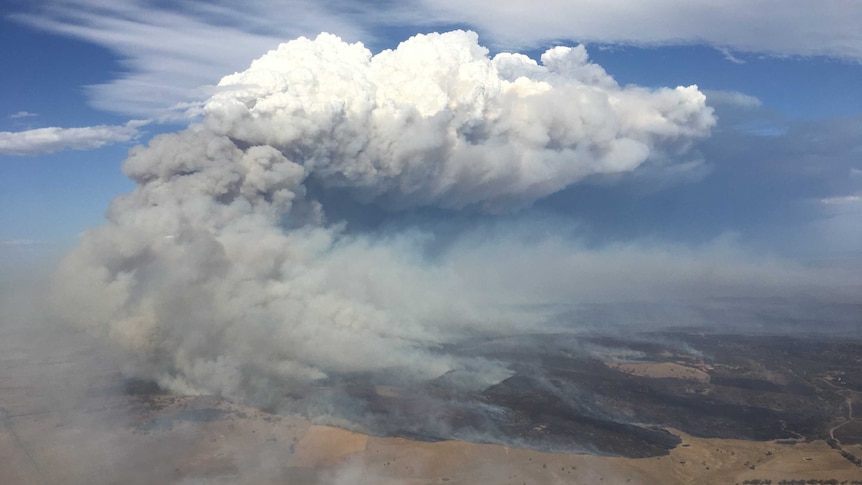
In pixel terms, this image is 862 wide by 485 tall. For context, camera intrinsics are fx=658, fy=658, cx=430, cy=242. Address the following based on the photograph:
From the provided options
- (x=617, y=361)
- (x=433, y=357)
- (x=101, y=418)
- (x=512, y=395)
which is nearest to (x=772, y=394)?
(x=617, y=361)

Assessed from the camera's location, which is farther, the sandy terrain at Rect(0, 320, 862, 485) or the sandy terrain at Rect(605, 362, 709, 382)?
the sandy terrain at Rect(605, 362, 709, 382)

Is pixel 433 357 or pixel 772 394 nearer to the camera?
pixel 772 394

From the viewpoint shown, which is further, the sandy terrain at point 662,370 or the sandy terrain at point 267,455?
the sandy terrain at point 662,370

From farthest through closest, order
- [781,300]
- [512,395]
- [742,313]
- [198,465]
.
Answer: [781,300] → [742,313] → [512,395] → [198,465]

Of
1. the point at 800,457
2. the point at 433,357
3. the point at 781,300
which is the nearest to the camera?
the point at 800,457

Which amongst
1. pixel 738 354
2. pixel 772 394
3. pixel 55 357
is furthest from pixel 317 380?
pixel 738 354

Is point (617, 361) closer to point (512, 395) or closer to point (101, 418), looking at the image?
point (512, 395)

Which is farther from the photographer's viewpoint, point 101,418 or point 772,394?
point 772,394

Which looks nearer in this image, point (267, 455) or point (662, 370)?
point (267, 455)

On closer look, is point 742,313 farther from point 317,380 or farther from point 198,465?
point 198,465
